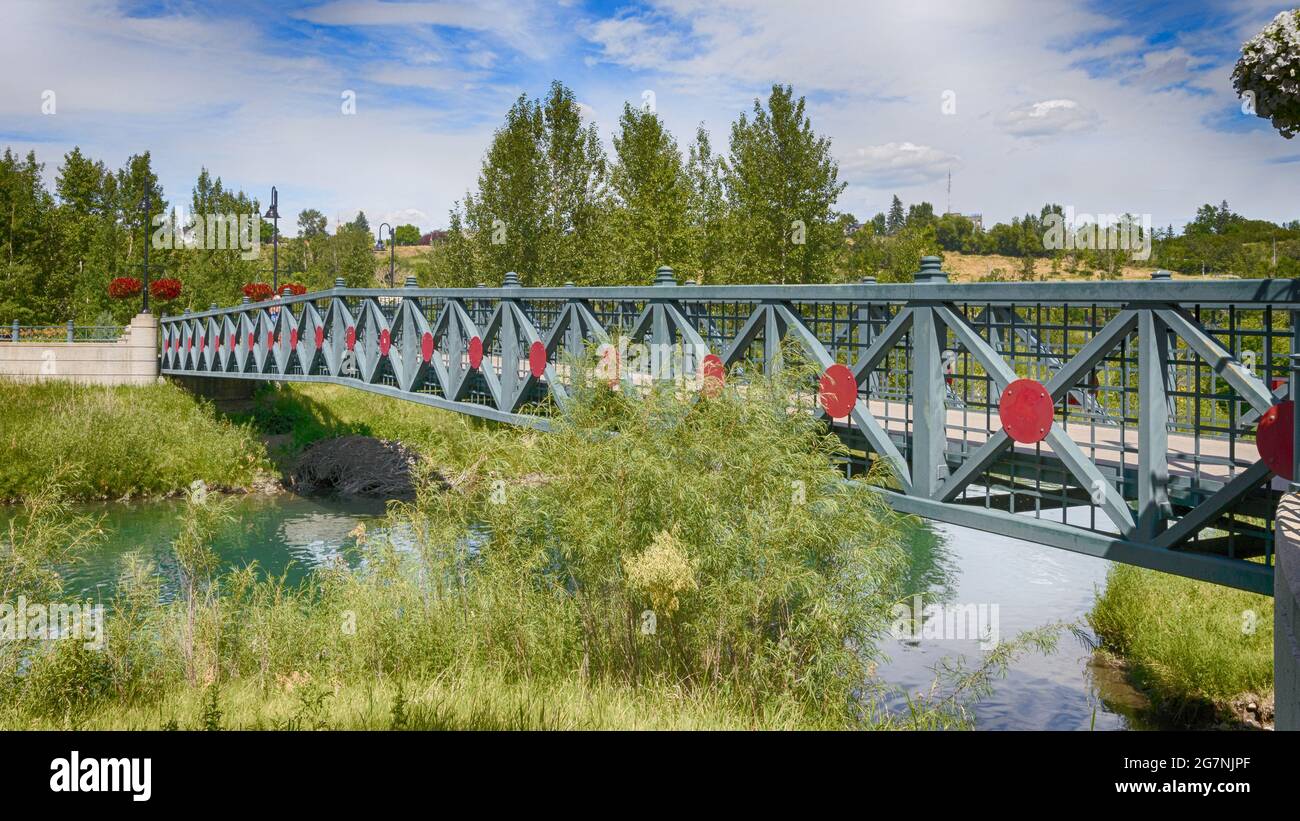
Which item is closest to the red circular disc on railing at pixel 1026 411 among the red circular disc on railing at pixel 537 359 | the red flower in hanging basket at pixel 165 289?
the red circular disc on railing at pixel 537 359

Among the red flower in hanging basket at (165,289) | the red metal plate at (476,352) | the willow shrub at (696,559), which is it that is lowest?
the willow shrub at (696,559)

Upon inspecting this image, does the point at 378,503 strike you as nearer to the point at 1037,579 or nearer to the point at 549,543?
the point at 1037,579

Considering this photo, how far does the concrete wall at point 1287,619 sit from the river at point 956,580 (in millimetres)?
4760

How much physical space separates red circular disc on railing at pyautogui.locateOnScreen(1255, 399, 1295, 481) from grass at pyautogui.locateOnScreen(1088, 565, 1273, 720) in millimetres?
7525

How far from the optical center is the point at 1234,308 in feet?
23.1

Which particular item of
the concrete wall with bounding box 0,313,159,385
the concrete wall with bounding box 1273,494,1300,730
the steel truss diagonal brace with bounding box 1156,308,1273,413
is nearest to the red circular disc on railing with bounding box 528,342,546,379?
the steel truss diagonal brace with bounding box 1156,308,1273,413

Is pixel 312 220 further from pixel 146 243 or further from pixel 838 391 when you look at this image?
pixel 838 391

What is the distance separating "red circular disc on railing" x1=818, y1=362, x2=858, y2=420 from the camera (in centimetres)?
1016

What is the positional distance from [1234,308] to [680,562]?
4617 millimetres

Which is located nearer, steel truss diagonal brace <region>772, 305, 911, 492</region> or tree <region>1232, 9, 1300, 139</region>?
tree <region>1232, 9, 1300, 139</region>

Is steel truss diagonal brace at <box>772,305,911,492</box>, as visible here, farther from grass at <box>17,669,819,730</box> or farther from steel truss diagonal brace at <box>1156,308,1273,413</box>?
steel truss diagonal brace at <box>1156,308,1273,413</box>

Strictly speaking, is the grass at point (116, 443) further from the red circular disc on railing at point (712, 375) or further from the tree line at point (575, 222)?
the red circular disc on railing at point (712, 375)

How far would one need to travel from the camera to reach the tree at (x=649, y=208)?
33500 millimetres
